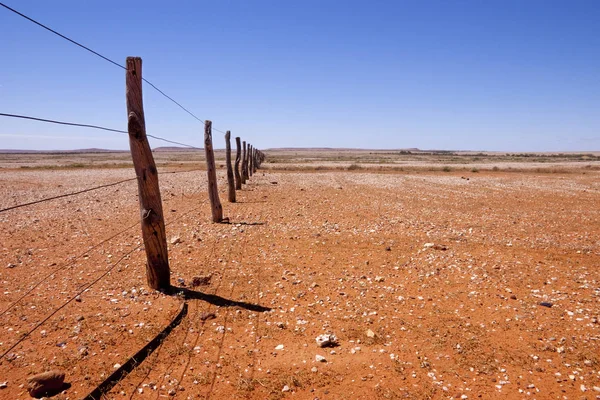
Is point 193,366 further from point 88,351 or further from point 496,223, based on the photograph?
point 496,223

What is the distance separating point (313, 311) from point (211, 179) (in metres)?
7.29

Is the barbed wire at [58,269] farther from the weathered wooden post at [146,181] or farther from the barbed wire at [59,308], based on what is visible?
the weathered wooden post at [146,181]

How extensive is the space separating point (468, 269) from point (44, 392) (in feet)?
22.5

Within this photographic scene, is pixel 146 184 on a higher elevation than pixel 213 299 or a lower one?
higher

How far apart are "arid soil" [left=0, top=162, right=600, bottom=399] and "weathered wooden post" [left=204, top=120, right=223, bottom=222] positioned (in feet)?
2.59

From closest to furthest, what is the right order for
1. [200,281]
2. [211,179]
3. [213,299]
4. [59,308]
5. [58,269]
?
[59,308] → [213,299] → [200,281] → [58,269] → [211,179]

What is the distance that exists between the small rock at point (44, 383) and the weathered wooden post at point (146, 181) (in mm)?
2380

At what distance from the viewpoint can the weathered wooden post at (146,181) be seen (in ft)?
18.3

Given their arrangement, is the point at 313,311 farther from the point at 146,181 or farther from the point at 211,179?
the point at 211,179

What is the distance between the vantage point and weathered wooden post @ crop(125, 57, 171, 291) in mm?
5586

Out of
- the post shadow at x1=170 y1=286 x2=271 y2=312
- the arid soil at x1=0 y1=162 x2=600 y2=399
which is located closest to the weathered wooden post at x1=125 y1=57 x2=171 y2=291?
the post shadow at x1=170 y1=286 x2=271 y2=312

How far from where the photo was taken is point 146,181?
19.1ft

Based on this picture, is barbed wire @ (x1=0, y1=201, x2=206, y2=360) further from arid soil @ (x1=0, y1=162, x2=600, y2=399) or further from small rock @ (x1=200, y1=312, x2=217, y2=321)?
small rock @ (x1=200, y1=312, x2=217, y2=321)

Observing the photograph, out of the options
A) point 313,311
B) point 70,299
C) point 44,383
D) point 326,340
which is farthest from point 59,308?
point 326,340
